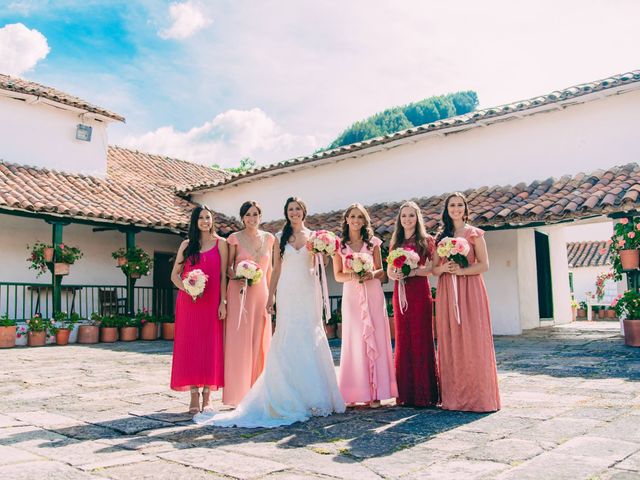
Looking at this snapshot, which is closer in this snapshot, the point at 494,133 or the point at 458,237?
the point at 458,237

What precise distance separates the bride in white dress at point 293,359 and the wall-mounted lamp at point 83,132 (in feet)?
39.1

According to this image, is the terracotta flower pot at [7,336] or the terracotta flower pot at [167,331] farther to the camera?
the terracotta flower pot at [167,331]

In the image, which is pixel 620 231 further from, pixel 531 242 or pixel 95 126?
pixel 95 126

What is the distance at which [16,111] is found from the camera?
13570mm

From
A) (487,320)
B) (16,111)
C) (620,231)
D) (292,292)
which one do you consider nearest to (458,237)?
(487,320)

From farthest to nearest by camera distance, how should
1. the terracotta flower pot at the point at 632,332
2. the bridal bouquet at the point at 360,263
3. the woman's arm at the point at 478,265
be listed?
the terracotta flower pot at the point at 632,332, the bridal bouquet at the point at 360,263, the woman's arm at the point at 478,265

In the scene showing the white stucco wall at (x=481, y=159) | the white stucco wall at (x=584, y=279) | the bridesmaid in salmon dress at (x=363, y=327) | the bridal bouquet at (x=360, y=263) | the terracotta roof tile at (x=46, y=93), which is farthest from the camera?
the white stucco wall at (x=584, y=279)

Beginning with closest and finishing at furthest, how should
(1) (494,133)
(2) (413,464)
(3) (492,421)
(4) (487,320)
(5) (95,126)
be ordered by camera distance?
1. (2) (413,464)
2. (3) (492,421)
3. (4) (487,320)
4. (1) (494,133)
5. (5) (95,126)

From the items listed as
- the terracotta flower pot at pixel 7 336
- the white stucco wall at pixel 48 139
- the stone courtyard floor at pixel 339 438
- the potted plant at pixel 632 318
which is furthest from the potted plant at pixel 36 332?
the potted plant at pixel 632 318

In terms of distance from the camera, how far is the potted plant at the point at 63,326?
453 inches

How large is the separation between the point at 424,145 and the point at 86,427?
10778mm

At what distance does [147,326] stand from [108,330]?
84 centimetres

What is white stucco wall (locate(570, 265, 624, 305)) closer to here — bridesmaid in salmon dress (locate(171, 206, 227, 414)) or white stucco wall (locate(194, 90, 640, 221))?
white stucco wall (locate(194, 90, 640, 221))

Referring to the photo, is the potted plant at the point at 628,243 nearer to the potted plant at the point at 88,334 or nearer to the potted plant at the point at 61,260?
the potted plant at the point at 88,334
